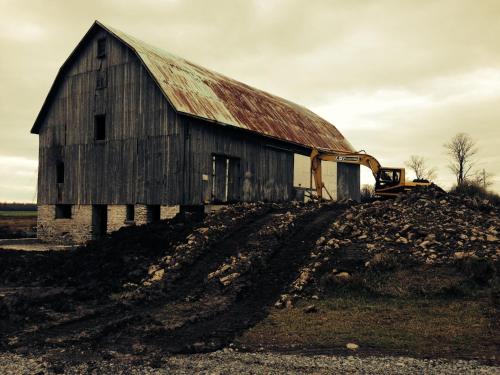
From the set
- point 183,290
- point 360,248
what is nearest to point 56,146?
point 183,290

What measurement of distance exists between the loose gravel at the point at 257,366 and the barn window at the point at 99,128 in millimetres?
17615

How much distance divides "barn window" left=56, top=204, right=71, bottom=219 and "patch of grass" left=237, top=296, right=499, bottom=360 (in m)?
18.6

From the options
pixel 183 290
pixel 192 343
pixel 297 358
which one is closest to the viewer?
pixel 297 358

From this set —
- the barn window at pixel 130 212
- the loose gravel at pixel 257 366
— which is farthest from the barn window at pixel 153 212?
the loose gravel at pixel 257 366

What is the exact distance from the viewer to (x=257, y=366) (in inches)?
306

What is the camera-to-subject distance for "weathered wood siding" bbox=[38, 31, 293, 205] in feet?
71.9

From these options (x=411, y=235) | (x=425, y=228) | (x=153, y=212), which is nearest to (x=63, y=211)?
(x=153, y=212)

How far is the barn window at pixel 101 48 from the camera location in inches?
951

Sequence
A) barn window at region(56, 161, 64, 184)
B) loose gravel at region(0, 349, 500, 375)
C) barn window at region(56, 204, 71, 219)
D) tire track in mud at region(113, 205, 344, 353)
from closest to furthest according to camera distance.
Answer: loose gravel at region(0, 349, 500, 375), tire track in mud at region(113, 205, 344, 353), barn window at region(56, 204, 71, 219), barn window at region(56, 161, 64, 184)

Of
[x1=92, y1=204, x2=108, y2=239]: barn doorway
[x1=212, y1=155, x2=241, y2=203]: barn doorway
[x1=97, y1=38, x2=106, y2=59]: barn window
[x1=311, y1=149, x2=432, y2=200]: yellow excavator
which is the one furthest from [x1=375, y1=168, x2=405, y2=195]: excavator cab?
[x1=97, y1=38, x2=106, y2=59]: barn window

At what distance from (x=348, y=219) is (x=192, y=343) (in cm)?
1089

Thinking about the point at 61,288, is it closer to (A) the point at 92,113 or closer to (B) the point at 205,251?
(B) the point at 205,251

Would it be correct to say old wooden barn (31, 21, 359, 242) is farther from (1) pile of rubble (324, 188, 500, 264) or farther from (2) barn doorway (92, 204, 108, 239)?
(1) pile of rubble (324, 188, 500, 264)

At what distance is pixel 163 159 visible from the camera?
2200 centimetres
